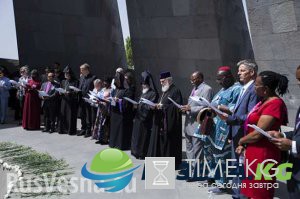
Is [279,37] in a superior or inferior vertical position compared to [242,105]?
superior

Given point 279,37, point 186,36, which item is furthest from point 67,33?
point 279,37

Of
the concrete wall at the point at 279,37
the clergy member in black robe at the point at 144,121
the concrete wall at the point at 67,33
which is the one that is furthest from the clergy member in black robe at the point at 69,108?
the concrete wall at the point at 279,37

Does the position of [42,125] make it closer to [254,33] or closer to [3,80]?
[3,80]

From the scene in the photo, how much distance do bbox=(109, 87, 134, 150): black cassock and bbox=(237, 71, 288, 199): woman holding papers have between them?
4.55m

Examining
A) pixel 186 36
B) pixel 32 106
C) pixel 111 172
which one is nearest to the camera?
pixel 111 172

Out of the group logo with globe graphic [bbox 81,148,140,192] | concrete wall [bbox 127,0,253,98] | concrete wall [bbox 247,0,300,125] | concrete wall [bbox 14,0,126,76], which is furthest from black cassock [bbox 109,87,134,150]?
concrete wall [bbox 14,0,126,76]

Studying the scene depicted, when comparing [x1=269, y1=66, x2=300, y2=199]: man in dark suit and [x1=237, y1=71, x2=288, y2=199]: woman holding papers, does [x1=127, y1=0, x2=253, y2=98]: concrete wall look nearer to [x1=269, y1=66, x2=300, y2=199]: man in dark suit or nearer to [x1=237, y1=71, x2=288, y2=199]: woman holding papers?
[x1=237, y1=71, x2=288, y2=199]: woman holding papers

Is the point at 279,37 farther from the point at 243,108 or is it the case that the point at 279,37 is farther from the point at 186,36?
the point at 186,36

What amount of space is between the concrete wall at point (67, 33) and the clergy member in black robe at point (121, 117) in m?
6.77

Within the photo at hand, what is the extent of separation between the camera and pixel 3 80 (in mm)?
11594

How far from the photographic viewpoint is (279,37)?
7.61 meters

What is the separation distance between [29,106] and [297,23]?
7323mm

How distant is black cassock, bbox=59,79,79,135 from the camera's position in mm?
10039

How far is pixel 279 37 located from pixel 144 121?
314cm
